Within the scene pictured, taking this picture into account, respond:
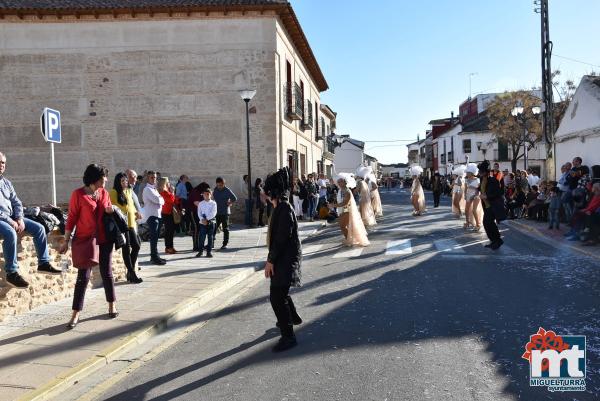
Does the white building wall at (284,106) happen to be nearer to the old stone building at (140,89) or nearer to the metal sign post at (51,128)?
the old stone building at (140,89)

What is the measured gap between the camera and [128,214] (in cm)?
785

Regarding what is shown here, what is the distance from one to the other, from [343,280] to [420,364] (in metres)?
3.63

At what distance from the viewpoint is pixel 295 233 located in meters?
5.12

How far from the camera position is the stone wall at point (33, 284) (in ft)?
19.4

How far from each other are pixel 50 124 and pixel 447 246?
25.9ft

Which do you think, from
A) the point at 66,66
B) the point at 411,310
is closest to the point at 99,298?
the point at 411,310

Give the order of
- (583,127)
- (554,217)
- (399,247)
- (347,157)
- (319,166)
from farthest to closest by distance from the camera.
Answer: (347,157) < (319,166) < (583,127) < (554,217) < (399,247)

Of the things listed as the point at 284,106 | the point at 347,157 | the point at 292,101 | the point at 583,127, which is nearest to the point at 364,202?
the point at 284,106

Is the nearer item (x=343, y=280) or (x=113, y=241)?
(x=113, y=241)

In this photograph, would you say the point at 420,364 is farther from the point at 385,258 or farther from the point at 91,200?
the point at 385,258

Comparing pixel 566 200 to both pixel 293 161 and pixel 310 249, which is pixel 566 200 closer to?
pixel 310 249

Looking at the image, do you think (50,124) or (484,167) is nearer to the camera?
(50,124)

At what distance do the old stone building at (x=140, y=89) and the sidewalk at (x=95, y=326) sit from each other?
1007cm

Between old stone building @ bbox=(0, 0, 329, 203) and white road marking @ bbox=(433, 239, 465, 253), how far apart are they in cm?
862
